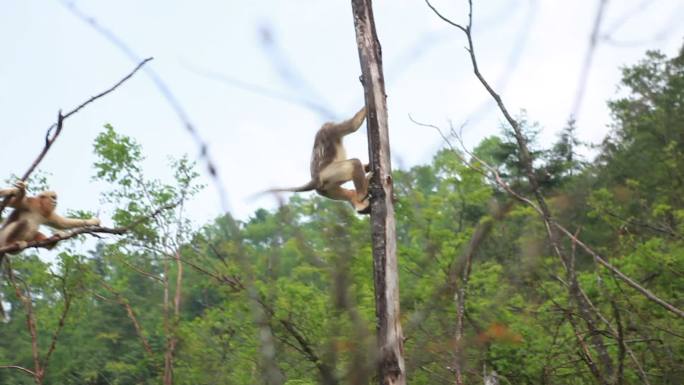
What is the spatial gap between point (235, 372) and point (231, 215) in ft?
50.3

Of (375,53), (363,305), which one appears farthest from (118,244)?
(375,53)

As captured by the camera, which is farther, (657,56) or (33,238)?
(657,56)

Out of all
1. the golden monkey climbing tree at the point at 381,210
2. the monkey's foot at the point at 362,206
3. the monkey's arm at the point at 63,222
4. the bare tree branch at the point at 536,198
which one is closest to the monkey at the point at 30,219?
the monkey's arm at the point at 63,222

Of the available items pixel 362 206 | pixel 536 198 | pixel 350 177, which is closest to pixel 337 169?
pixel 350 177

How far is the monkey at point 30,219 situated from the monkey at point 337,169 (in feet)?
7.90

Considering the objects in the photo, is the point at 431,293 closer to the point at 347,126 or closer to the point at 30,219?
the point at 347,126

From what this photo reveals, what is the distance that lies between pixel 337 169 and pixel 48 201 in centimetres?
322

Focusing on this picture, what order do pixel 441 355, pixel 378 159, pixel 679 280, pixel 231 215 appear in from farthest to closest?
pixel 679 280 < pixel 441 355 < pixel 378 159 < pixel 231 215

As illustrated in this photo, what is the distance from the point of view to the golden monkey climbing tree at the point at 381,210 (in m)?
4.68

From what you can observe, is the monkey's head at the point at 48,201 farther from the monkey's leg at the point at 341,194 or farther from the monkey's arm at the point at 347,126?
the monkey's arm at the point at 347,126

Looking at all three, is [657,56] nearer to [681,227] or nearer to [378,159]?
[681,227]

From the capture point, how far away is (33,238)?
9023mm

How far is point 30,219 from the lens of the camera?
9055mm

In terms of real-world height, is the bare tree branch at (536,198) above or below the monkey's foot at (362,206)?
below
